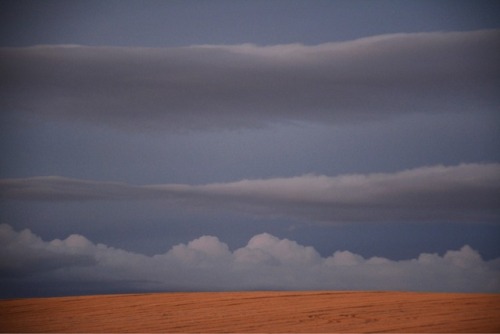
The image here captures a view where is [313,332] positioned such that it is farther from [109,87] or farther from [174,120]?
[109,87]

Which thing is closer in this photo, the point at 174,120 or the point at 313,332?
the point at 313,332

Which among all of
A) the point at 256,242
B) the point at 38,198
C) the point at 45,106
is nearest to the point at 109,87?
the point at 45,106

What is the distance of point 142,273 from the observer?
3016 mm

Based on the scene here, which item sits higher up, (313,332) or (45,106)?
(45,106)

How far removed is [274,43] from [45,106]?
1.19m

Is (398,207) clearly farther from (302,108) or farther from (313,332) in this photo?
(313,332)

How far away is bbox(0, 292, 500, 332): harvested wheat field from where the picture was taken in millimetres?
2352

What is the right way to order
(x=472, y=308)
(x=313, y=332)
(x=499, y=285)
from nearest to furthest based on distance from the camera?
(x=313, y=332) < (x=472, y=308) < (x=499, y=285)

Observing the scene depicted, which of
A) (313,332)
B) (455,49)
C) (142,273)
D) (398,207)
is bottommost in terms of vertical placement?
(313,332)

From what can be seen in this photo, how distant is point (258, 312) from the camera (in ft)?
8.20

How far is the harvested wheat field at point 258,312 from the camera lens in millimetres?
2352

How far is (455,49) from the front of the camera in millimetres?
2998

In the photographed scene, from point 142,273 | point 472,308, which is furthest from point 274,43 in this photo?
point 472,308

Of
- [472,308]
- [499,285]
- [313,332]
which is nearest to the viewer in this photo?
[313,332]
